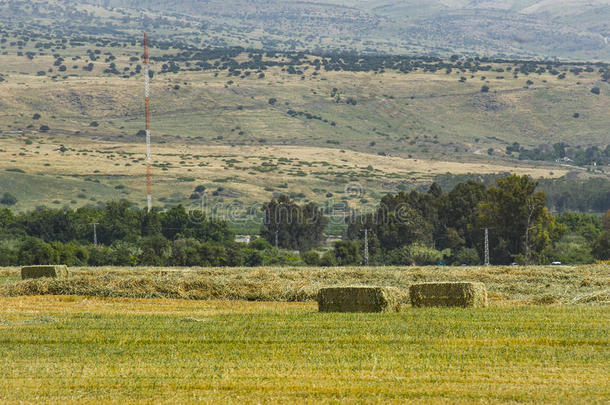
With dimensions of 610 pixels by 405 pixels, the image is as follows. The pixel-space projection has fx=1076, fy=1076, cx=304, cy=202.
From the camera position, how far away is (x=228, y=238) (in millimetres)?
104500

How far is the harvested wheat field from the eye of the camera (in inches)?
723

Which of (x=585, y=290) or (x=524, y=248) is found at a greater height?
(x=585, y=290)

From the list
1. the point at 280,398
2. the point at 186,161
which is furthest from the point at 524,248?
the point at 186,161

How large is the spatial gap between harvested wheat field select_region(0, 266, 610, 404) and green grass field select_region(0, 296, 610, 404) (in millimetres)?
33

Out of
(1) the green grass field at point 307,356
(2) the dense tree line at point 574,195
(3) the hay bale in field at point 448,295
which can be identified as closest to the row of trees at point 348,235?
(2) the dense tree line at point 574,195

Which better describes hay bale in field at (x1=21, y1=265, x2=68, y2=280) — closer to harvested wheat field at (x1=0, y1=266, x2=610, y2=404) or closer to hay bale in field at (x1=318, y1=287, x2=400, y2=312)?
harvested wheat field at (x1=0, y1=266, x2=610, y2=404)

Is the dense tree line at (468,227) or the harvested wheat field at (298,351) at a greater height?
the harvested wheat field at (298,351)

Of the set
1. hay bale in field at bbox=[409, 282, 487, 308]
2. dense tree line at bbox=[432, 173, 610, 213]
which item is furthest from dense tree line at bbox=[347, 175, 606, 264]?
hay bale in field at bbox=[409, 282, 487, 308]

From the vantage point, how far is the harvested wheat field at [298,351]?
18375 millimetres

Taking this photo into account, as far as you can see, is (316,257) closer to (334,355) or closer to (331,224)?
(331,224)

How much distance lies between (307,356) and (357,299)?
26.1 ft

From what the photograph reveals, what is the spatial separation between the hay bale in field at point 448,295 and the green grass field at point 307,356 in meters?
0.74

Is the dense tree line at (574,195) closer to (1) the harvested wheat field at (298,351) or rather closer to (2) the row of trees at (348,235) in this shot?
(2) the row of trees at (348,235)

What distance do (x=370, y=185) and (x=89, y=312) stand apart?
149 metres
